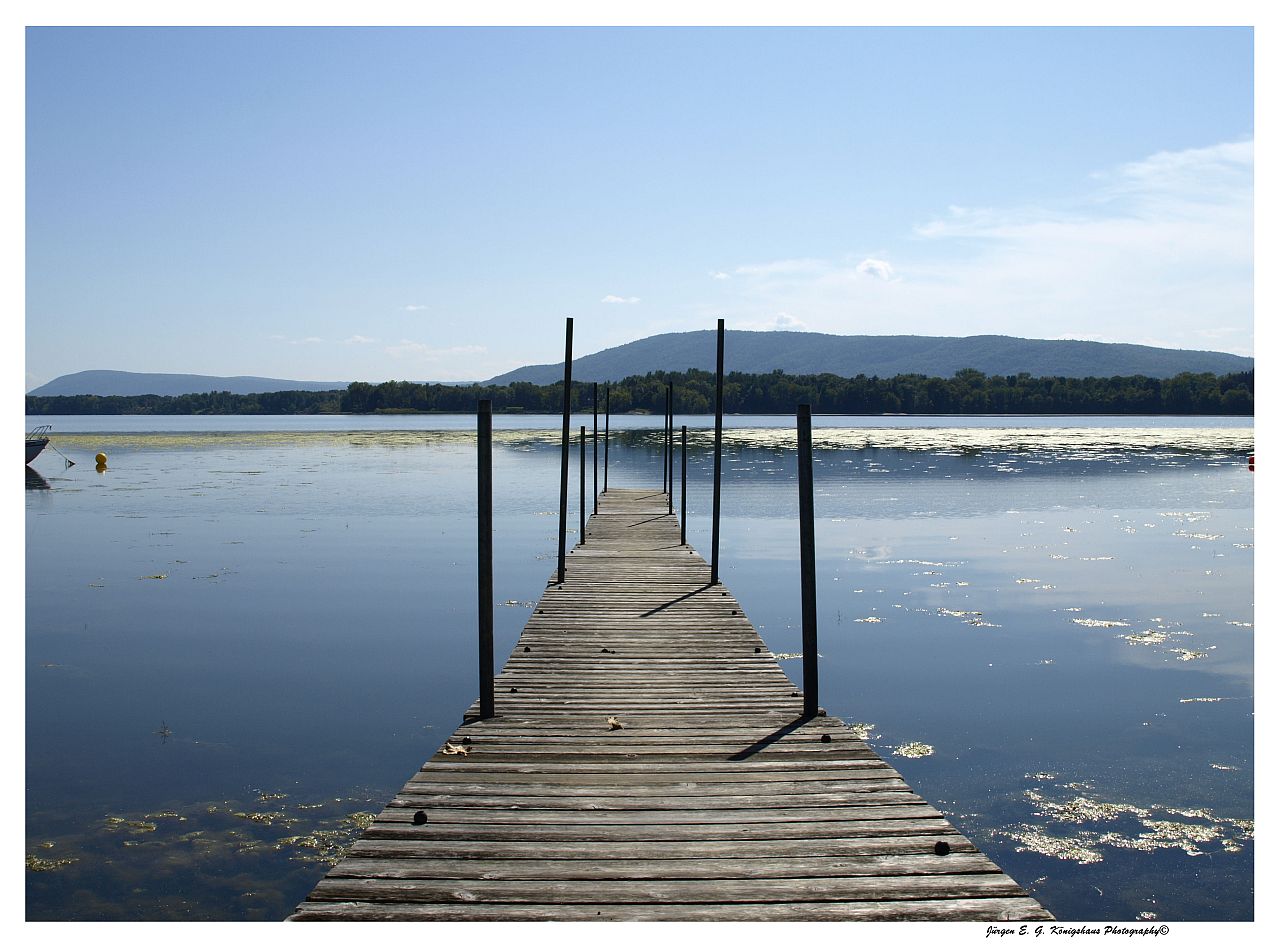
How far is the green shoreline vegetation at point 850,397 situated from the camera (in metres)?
142

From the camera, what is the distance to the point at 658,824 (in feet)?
18.3

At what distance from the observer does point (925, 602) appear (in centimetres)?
1773

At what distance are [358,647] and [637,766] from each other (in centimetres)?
917

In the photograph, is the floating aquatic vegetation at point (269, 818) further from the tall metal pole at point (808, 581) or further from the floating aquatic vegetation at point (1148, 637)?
the floating aquatic vegetation at point (1148, 637)

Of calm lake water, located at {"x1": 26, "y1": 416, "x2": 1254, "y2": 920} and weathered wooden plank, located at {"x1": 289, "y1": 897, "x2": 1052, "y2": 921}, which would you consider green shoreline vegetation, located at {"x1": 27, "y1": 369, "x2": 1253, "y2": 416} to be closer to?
calm lake water, located at {"x1": 26, "y1": 416, "x2": 1254, "y2": 920}

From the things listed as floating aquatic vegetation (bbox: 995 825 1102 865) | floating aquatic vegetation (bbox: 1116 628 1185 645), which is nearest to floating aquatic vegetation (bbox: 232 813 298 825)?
floating aquatic vegetation (bbox: 995 825 1102 865)

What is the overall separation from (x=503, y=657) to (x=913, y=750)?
614 centimetres

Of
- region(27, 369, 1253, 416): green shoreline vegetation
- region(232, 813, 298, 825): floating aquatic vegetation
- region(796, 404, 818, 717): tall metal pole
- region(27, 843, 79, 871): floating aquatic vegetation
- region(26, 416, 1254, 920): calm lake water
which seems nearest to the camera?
region(27, 843, 79, 871): floating aquatic vegetation

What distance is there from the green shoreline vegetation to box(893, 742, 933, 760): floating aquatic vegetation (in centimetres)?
12933

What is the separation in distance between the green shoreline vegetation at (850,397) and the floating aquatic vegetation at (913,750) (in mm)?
129334

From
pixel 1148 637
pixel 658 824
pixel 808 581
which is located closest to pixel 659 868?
pixel 658 824

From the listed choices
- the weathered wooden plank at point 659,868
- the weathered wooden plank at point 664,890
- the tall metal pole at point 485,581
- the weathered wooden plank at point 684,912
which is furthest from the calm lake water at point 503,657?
the weathered wooden plank at point 684,912

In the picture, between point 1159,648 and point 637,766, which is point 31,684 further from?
point 1159,648

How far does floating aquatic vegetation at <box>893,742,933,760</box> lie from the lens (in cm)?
995
